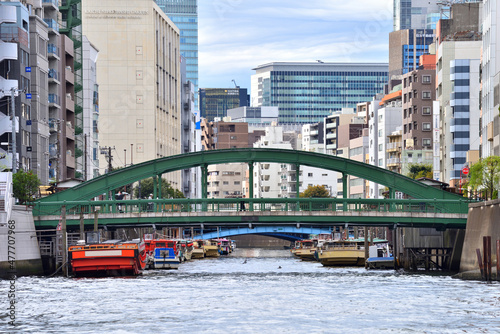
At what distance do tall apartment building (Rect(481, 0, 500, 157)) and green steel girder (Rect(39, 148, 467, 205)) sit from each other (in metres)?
17.1

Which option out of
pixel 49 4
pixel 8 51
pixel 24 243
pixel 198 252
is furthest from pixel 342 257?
pixel 198 252

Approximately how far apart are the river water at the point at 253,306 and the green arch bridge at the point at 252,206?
820 centimetres

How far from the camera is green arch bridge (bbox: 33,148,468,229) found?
87.9m

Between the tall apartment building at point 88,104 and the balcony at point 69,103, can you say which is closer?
the balcony at point 69,103

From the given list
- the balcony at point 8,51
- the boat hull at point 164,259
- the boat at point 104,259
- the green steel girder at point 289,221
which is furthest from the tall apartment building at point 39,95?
the boat at point 104,259

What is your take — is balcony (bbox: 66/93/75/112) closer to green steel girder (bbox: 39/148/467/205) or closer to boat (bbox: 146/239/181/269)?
boat (bbox: 146/239/181/269)

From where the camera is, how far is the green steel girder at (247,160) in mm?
91312

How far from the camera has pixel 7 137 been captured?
340ft

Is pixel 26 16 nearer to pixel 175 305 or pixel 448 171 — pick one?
pixel 175 305

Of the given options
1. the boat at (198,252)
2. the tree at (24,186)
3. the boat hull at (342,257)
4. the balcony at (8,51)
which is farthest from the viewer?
→ the boat at (198,252)

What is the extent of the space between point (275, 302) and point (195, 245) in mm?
121984

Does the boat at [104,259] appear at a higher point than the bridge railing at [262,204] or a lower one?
lower

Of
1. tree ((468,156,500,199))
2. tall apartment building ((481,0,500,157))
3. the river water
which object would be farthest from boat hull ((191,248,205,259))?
the river water

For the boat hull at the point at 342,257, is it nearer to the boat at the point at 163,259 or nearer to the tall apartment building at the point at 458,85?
the boat at the point at 163,259
